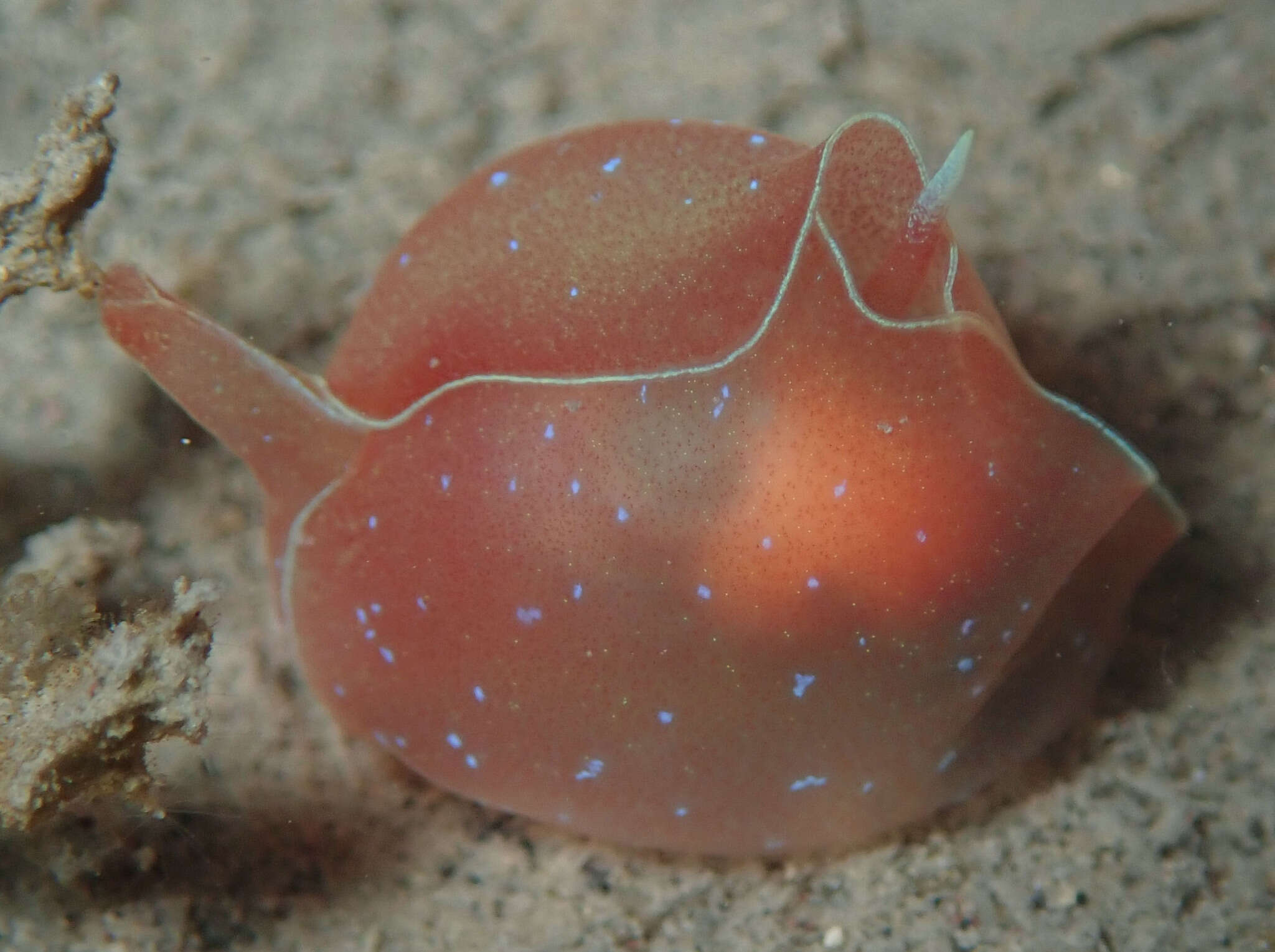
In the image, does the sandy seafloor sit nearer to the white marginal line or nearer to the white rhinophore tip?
the white marginal line

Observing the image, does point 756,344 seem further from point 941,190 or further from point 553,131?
point 553,131

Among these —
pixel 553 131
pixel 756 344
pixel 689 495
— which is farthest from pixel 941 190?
pixel 553 131

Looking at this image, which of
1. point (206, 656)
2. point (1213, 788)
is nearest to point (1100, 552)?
point (1213, 788)

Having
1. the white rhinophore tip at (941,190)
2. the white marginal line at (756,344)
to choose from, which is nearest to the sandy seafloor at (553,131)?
the white marginal line at (756,344)

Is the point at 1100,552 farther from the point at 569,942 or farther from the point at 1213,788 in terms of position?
the point at 569,942

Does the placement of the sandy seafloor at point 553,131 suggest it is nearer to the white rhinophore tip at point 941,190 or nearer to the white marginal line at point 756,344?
the white marginal line at point 756,344

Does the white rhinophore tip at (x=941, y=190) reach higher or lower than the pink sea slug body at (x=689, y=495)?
higher
